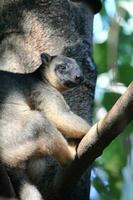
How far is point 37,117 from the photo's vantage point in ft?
10.1

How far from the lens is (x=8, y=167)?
9.80 feet

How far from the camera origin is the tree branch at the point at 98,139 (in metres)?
2.32

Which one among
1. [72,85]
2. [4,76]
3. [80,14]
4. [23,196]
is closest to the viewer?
[23,196]

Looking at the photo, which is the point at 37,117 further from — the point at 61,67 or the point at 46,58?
the point at 61,67

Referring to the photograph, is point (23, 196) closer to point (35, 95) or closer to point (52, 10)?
point (35, 95)

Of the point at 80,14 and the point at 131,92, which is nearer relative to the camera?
the point at 131,92

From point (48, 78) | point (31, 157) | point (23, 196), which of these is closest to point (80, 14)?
point (48, 78)

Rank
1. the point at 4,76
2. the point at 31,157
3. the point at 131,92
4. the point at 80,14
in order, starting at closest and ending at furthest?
1. the point at 131,92
2. the point at 31,157
3. the point at 4,76
4. the point at 80,14

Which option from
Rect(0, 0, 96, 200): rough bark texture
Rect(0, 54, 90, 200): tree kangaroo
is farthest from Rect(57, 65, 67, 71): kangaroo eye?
Rect(0, 0, 96, 200): rough bark texture

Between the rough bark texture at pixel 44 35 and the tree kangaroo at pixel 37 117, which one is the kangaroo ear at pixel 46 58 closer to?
the tree kangaroo at pixel 37 117

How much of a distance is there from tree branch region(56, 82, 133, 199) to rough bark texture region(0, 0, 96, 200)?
0.94 metres

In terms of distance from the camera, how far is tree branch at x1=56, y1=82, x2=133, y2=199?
7.60 feet

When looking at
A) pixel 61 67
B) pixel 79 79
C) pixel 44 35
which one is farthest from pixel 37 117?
pixel 44 35

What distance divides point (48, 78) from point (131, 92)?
1589 millimetres
